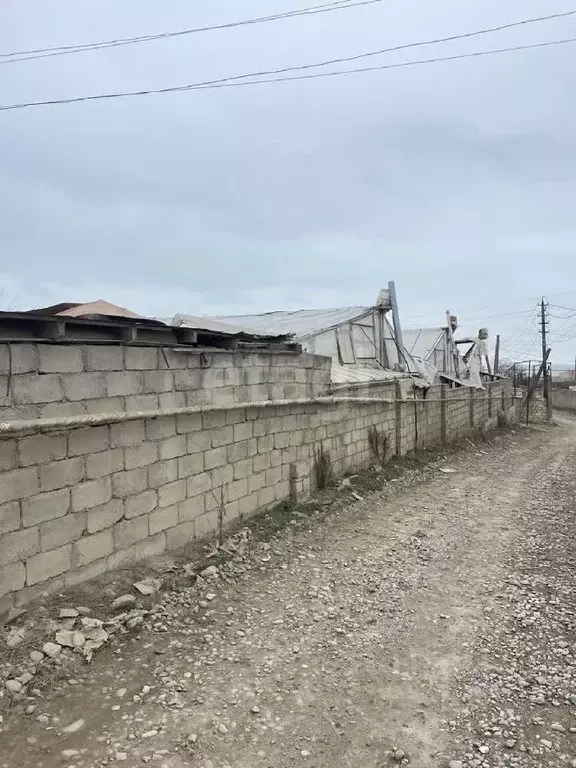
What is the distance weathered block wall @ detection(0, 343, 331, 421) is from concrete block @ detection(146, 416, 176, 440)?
129mm

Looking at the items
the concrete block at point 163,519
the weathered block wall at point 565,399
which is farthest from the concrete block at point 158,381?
the weathered block wall at point 565,399

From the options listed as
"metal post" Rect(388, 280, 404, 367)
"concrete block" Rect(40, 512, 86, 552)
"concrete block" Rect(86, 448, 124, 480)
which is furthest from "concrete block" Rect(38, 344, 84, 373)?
"metal post" Rect(388, 280, 404, 367)

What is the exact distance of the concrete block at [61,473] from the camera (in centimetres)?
384

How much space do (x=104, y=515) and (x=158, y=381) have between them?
129 centimetres

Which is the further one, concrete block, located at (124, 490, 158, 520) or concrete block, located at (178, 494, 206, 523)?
concrete block, located at (178, 494, 206, 523)

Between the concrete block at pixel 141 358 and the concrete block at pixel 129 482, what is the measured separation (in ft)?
2.94

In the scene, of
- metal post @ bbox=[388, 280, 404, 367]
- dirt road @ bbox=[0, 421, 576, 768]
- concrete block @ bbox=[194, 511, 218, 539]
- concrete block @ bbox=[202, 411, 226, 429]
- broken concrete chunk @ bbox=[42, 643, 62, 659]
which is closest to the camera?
dirt road @ bbox=[0, 421, 576, 768]

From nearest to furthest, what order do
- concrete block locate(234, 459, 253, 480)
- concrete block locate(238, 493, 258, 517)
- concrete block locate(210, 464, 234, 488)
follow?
1. concrete block locate(210, 464, 234, 488)
2. concrete block locate(234, 459, 253, 480)
3. concrete block locate(238, 493, 258, 517)

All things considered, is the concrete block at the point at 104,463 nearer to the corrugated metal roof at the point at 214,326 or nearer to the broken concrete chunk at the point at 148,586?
the broken concrete chunk at the point at 148,586

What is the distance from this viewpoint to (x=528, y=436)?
20.6m

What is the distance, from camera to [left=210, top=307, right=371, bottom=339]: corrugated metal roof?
13242 millimetres

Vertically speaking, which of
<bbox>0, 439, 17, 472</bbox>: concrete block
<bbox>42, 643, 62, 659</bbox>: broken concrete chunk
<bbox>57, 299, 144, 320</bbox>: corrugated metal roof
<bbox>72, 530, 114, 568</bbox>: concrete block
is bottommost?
<bbox>42, 643, 62, 659</bbox>: broken concrete chunk

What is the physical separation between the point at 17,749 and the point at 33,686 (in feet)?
1.61

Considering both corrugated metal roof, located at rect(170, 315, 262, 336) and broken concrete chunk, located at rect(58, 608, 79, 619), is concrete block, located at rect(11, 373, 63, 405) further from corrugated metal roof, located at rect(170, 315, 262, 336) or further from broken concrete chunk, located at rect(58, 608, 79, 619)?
corrugated metal roof, located at rect(170, 315, 262, 336)
